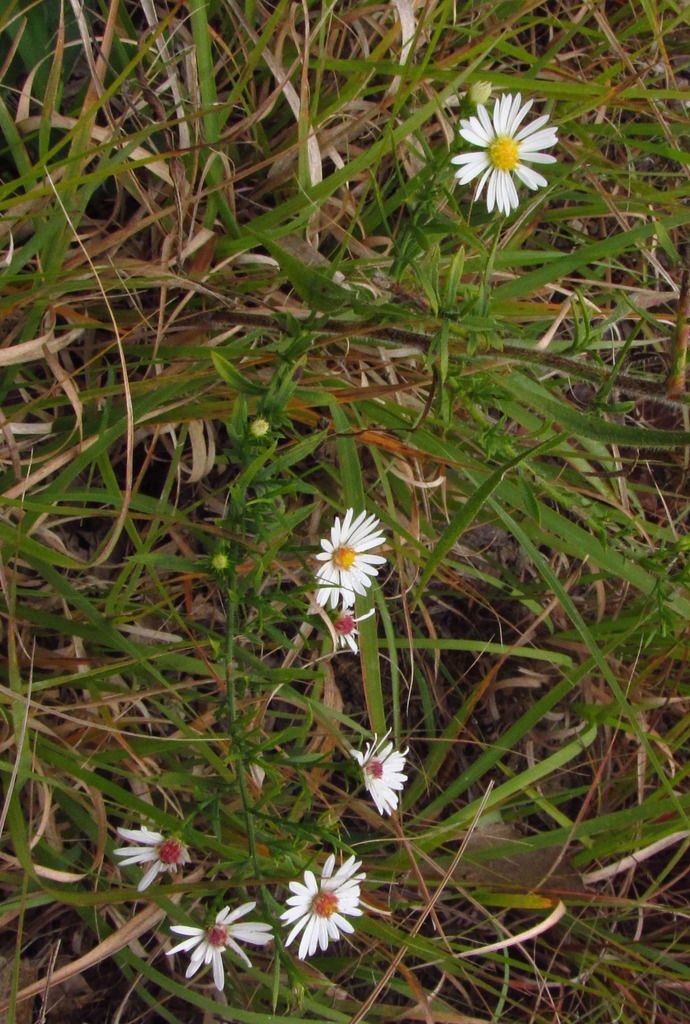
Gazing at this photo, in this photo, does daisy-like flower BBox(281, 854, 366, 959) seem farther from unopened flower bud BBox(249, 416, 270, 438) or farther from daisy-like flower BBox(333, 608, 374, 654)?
unopened flower bud BBox(249, 416, 270, 438)

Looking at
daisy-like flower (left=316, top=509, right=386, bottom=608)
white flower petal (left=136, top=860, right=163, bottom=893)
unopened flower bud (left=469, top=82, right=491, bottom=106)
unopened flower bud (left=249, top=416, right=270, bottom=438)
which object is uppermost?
unopened flower bud (left=469, top=82, right=491, bottom=106)

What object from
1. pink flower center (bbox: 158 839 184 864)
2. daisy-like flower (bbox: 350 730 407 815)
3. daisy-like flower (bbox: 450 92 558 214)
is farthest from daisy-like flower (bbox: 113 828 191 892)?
daisy-like flower (bbox: 450 92 558 214)

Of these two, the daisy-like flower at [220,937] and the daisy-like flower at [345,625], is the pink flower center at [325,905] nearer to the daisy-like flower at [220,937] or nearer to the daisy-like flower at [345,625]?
the daisy-like flower at [220,937]

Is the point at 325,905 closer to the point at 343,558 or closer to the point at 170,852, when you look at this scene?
the point at 170,852

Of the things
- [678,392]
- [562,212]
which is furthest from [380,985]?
[562,212]

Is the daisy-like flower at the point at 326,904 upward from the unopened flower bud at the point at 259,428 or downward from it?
downward

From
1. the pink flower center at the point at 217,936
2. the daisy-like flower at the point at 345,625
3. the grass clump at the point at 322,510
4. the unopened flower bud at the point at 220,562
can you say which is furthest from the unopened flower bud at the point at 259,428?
the pink flower center at the point at 217,936

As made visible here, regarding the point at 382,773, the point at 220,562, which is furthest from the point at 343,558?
the point at 382,773
